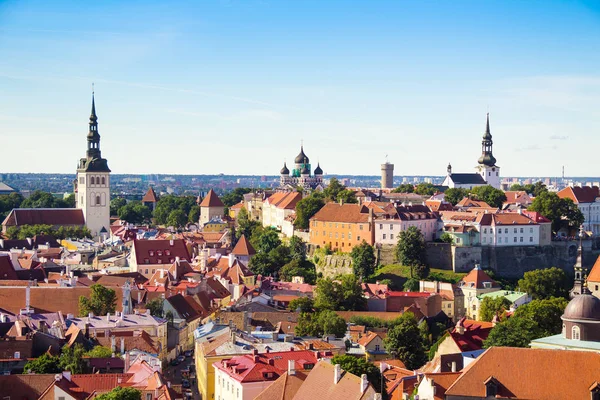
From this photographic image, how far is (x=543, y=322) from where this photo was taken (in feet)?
201

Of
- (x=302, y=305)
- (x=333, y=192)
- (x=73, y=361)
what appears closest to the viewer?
(x=73, y=361)

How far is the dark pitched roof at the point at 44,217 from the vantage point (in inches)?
4909

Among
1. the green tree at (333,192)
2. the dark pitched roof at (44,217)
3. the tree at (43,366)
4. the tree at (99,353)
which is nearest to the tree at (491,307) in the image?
the tree at (99,353)

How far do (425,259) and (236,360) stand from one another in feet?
133

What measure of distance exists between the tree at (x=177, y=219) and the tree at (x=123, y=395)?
10529 cm

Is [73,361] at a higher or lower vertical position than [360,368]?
lower

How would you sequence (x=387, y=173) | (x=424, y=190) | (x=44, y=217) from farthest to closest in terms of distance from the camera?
(x=387, y=173) → (x=44, y=217) → (x=424, y=190)

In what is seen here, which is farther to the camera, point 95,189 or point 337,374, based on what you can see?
point 95,189

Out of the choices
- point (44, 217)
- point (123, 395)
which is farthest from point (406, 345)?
point (44, 217)

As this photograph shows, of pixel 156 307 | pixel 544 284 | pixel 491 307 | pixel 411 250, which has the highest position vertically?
pixel 411 250

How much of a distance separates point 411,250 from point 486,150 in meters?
63.4

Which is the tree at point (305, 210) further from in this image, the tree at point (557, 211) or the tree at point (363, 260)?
the tree at point (557, 211)

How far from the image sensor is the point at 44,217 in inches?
4941

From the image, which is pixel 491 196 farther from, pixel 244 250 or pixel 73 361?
pixel 73 361
